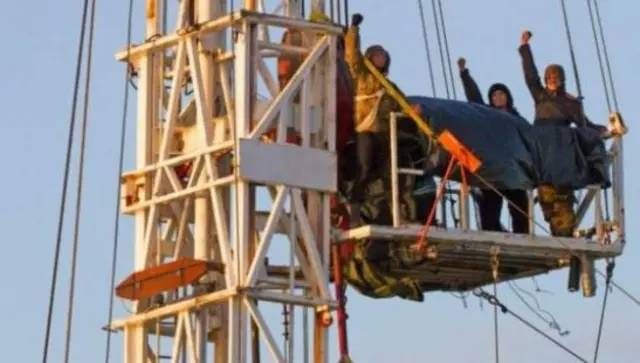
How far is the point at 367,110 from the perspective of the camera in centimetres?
2356

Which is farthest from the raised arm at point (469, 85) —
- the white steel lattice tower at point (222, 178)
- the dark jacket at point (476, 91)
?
the white steel lattice tower at point (222, 178)

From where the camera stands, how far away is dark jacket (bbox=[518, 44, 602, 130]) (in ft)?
81.0

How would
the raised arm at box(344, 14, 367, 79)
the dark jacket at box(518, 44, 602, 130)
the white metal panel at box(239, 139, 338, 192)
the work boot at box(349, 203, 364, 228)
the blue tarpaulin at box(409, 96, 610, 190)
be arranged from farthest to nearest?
1. the dark jacket at box(518, 44, 602, 130)
2. the blue tarpaulin at box(409, 96, 610, 190)
3. the work boot at box(349, 203, 364, 228)
4. the raised arm at box(344, 14, 367, 79)
5. the white metal panel at box(239, 139, 338, 192)

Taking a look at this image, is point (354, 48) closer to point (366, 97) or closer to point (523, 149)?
point (366, 97)

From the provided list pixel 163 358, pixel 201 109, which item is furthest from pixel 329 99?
pixel 163 358

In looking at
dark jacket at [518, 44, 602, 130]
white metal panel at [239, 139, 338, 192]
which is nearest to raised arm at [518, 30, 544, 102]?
dark jacket at [518, 44, 602, 130]

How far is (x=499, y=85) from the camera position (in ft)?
82.5

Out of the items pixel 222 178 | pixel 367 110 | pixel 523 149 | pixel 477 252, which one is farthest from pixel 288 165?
pixel 523 149

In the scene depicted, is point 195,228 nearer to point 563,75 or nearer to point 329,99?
point 329,99

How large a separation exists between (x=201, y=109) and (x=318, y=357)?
2.64 m

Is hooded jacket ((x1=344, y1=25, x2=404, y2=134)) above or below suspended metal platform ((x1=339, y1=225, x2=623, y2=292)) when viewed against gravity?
above

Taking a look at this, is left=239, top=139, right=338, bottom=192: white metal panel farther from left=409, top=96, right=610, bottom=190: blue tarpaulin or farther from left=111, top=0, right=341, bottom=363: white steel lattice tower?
left=409, top=96, right=610, bottom=190: blue tarpaulin

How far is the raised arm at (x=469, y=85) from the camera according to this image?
2580 centimetres

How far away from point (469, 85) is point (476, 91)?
120mm
